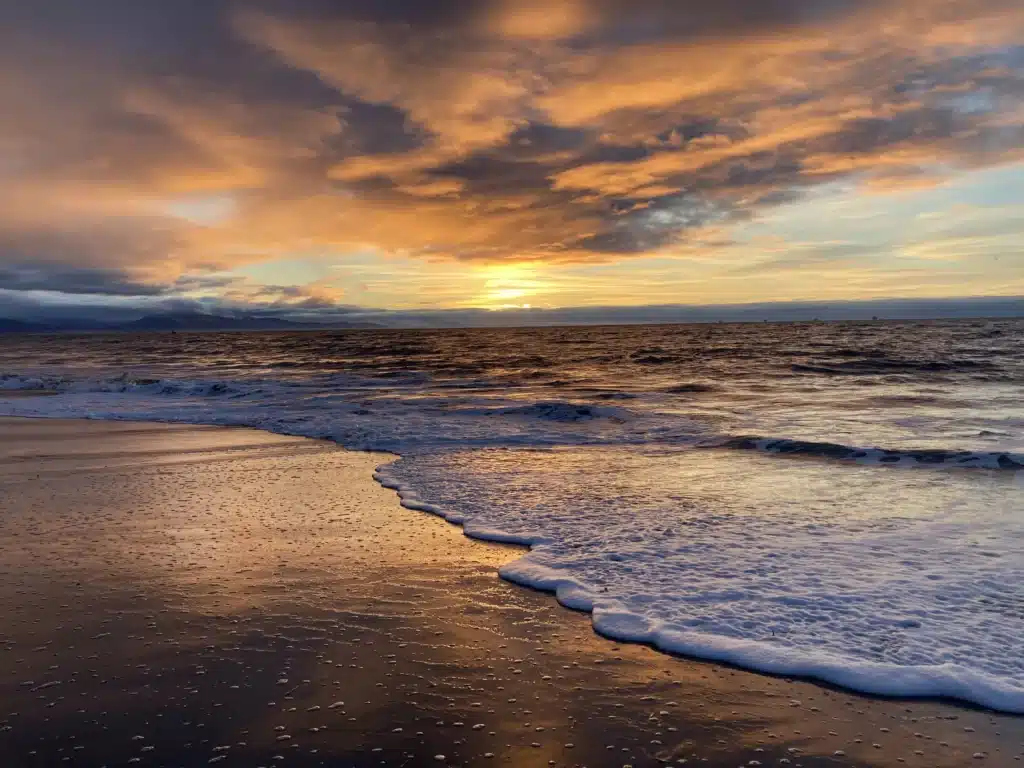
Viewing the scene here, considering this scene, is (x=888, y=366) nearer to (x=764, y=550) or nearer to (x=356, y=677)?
(x=764, y=550)

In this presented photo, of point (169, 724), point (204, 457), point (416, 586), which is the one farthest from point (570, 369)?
point (169, 724)

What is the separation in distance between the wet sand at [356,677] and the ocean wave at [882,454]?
823 cm

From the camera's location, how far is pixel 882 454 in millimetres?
12789

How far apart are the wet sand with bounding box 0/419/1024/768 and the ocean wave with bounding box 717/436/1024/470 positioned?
823cm

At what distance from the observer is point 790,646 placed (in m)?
5.07

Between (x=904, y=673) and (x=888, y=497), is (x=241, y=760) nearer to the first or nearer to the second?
(x=904, y=673)

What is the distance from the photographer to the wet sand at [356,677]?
148 inches

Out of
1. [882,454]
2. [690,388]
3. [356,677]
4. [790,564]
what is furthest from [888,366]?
[356,677]

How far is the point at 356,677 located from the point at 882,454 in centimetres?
1148

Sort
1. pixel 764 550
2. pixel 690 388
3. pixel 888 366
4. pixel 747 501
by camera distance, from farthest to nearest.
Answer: pixel 888 366 → pixel 690 388 → pixel 747 501 → pixel 764 550

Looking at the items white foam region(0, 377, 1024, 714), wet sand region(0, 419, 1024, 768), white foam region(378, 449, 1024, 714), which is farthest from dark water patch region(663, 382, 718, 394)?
wet sand region(0, 419, 1024, 768)

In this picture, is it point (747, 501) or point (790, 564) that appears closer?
point (790, 564)

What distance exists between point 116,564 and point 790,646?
240 inches

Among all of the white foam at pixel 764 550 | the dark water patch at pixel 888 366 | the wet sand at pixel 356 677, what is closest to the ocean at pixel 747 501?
the white foam at pixel 764 550
